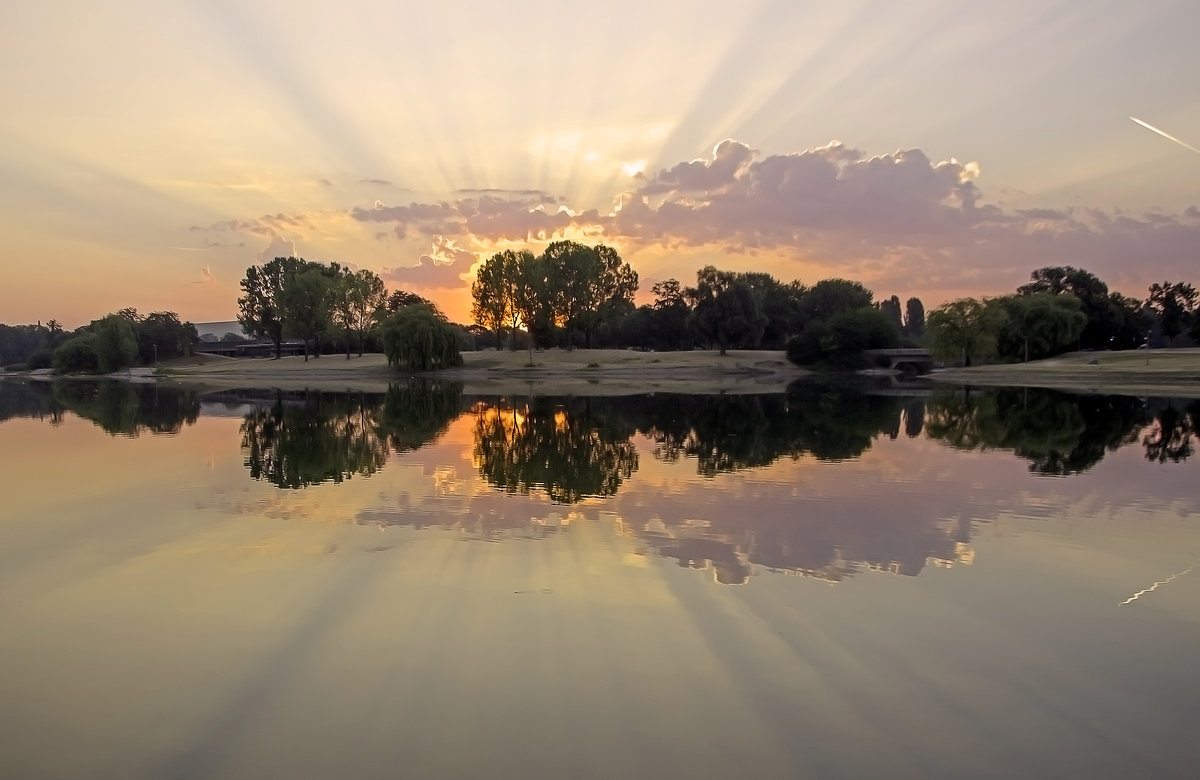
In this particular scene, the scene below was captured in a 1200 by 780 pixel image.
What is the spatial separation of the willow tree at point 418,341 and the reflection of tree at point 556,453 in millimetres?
50009

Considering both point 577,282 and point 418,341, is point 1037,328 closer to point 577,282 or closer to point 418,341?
point 577,282

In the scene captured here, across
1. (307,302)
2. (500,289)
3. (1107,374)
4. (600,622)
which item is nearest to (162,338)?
(307,302)

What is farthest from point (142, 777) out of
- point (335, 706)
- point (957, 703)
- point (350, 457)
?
point (350, 457)

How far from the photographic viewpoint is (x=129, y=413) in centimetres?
4259

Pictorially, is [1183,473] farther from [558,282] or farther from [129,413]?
[558,282]

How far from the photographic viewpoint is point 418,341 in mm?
87938

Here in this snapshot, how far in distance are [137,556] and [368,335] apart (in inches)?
4047

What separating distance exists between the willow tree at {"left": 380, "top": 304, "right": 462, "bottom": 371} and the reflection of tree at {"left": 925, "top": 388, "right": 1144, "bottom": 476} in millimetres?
54249

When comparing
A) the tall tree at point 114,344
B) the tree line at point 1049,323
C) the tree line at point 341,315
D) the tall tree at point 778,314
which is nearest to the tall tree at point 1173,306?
the tree line at point 1049,323

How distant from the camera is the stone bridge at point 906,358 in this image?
321 ft

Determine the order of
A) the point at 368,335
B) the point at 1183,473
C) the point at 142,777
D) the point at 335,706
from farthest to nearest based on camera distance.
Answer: the point at 368,335 → the point at 1183,473 → the point at 335,706 → the point at 142,777

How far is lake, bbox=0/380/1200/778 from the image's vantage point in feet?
20.1

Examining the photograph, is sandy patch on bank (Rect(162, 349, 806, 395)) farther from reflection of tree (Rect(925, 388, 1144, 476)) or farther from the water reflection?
reflection of tree (Rect(925, 388, 1144, 476))

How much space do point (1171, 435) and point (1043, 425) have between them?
496 cm
